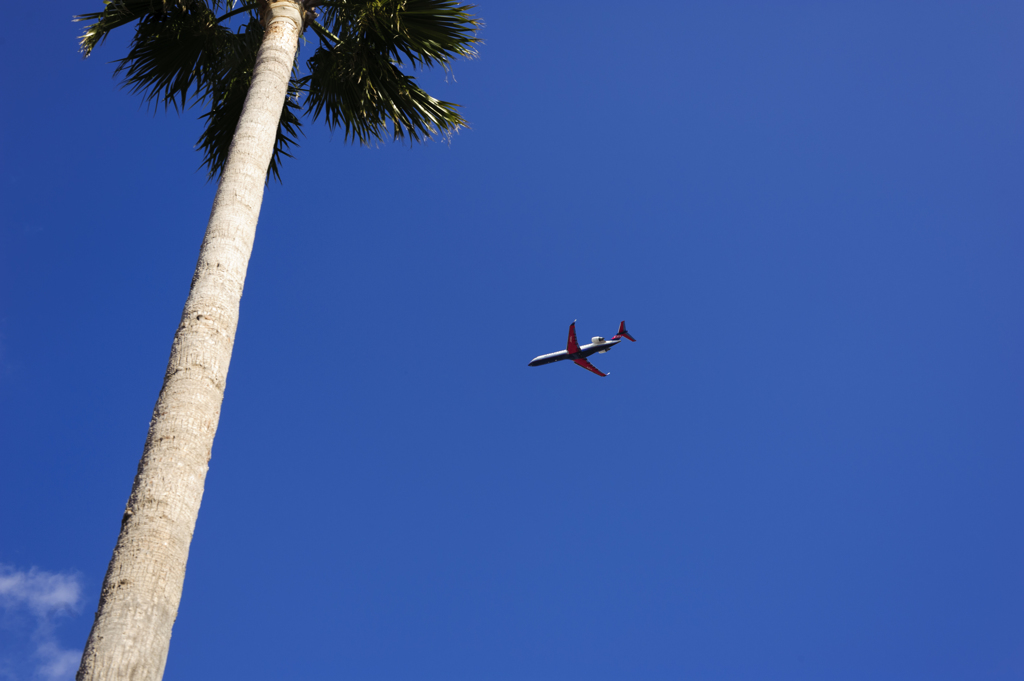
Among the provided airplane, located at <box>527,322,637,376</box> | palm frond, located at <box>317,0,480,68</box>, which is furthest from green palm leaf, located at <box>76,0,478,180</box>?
airplane, located at <box>527,322,637,376</box>

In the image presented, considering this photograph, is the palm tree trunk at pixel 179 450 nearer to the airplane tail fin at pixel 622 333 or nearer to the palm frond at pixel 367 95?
the palm frond at pixel 367 95

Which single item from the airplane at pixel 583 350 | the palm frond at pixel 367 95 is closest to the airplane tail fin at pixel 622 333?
the airplane at pixel 583 350

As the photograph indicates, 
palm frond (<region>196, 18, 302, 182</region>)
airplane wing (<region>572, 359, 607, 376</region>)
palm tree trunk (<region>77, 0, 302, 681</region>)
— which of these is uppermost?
airplane wing (<region>572, 359, 607, 376</region>)

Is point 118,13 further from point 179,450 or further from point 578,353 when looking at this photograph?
point 578,353

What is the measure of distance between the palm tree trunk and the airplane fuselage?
20.0 m

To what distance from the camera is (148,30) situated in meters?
8.66

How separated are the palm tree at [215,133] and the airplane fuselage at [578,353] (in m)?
16.7

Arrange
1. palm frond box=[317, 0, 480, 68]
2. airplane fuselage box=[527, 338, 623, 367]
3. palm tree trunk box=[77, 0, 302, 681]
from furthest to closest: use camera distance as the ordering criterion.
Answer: airplane fuselage box=[527, 338, 623, 367], palm frond box=[317, 0, 480, 68], palm tree trunk box=[77, 0, 302, 681]

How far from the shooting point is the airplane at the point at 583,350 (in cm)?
2542

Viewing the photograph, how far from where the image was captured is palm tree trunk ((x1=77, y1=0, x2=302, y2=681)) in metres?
3.43

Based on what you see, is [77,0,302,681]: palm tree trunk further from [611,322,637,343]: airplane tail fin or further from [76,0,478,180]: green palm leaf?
[611,322,637,343]: airplane tail fin

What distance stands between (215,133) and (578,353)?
1854 centimetres

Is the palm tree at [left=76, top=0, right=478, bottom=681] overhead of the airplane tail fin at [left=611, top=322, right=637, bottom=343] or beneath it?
beneath

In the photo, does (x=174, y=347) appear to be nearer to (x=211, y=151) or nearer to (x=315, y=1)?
(x=315, y=1)
